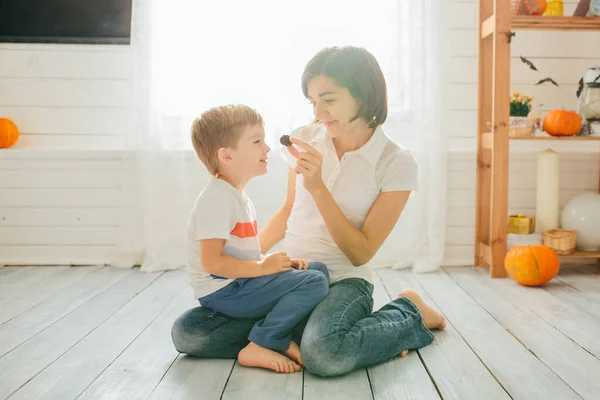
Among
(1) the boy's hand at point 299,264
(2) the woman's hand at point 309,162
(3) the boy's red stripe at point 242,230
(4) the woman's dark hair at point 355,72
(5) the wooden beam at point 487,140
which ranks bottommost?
(1) the boy's hand at point 299,264

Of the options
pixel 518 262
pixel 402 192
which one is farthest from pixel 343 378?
pixel 518 262

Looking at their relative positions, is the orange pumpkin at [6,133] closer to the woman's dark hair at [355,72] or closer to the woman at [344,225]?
the woman at [344,225]

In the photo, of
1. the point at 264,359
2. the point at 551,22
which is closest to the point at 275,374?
the point at 264,359

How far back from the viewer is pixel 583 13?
2824mm

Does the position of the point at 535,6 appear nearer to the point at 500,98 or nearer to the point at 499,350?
the point at 500,98

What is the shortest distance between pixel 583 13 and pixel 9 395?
2574 mm

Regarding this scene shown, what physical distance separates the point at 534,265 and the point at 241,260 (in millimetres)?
1327

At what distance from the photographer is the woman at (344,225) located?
1.67 metres

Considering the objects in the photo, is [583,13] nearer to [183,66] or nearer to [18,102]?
[183,66]

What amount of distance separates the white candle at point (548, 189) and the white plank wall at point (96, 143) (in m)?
0.17

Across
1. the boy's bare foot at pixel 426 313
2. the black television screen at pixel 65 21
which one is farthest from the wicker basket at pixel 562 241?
the black television screen at pixel 65 21

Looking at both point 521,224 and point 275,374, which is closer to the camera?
point 275,374

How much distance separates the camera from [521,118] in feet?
9.14

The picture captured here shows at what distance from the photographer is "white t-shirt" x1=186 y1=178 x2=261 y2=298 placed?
1.66 meters
